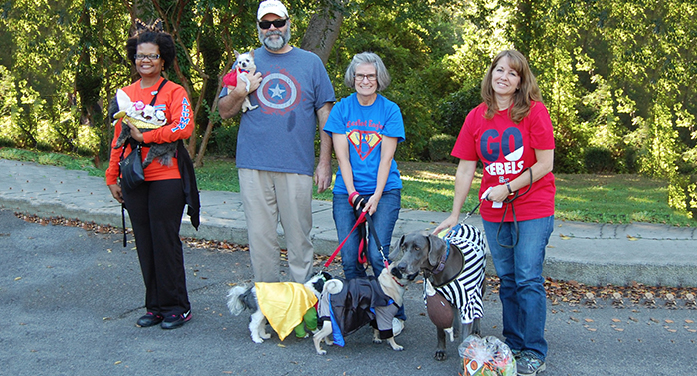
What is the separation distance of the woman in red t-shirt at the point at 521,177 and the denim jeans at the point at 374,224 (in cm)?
75

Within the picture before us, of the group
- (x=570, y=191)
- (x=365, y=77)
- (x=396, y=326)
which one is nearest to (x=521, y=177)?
(x=365, y=77)

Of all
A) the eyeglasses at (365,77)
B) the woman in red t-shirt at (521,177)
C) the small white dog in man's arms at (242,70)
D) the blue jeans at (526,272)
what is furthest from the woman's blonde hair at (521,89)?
Answer: the small white dog in man's arms at (242,70)

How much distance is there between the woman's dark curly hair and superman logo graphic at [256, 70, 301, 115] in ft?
2.74

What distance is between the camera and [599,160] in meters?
19.6

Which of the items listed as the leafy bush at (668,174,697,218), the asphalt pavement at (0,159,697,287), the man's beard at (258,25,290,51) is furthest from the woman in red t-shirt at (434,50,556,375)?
the leafy bush at (668,174,697,218)

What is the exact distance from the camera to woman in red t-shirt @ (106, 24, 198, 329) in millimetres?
4438

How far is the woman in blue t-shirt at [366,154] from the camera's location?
425cm

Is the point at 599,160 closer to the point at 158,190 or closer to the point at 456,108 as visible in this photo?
the point at 456,108

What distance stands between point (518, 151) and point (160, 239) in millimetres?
2735

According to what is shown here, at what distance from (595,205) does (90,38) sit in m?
12.0

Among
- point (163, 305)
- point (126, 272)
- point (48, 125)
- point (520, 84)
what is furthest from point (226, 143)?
point (520, 84)

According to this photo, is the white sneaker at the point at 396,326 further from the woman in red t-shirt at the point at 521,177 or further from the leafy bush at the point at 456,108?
the leafy bush at the point at 456,108

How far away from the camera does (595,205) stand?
11141 mm

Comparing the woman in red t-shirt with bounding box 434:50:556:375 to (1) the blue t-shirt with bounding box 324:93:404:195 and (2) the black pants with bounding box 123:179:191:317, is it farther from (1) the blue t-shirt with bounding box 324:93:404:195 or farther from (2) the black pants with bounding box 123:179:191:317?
(2) the black pants with bounding box 123:179:191:317
